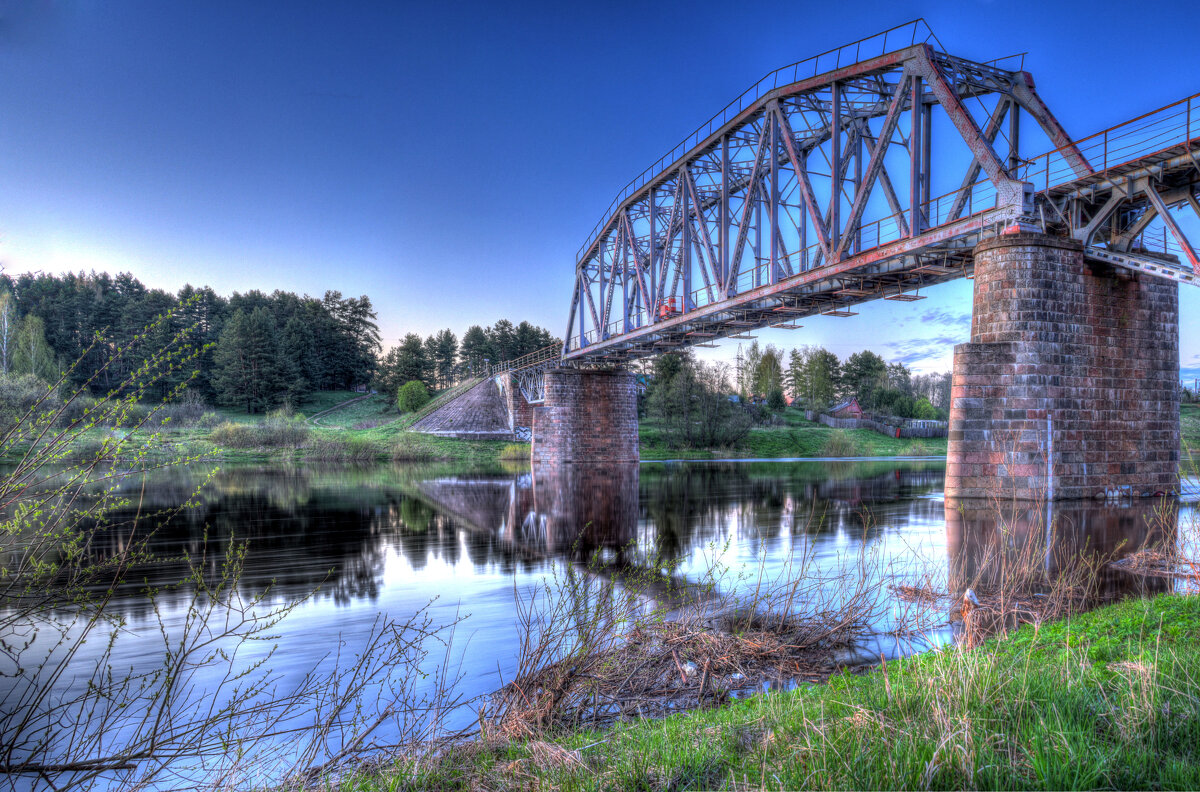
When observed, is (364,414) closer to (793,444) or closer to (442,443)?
(442,443)

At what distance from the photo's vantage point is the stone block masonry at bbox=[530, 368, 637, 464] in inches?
1987

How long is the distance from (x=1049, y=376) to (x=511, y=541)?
15.8m

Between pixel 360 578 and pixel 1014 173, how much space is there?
75.8 ft

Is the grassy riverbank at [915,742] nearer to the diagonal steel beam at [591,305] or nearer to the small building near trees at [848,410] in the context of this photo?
the diagonal steel beam at [591,305]

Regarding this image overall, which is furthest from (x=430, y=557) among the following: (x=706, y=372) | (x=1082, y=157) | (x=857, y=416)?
(x=857, y=416)

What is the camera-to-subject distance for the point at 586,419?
51406 mm

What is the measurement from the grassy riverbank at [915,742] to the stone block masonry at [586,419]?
148 ft

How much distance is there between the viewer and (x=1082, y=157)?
67.7 feet

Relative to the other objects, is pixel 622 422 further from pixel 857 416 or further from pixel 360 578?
pixel 857 416

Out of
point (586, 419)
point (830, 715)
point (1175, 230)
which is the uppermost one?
point (1175, 230)

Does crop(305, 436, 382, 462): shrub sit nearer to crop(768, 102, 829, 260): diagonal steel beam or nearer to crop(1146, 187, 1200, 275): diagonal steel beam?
crop(768, 102, 829, 260): diagonal steel beam

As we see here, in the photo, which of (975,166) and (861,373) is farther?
(861,373)

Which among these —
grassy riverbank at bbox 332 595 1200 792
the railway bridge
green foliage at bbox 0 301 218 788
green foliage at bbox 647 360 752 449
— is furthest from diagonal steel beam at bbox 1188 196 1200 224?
green foliage at bbox 647 360 752 449

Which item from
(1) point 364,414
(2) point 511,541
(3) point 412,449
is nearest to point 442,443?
(3) point 412,449
